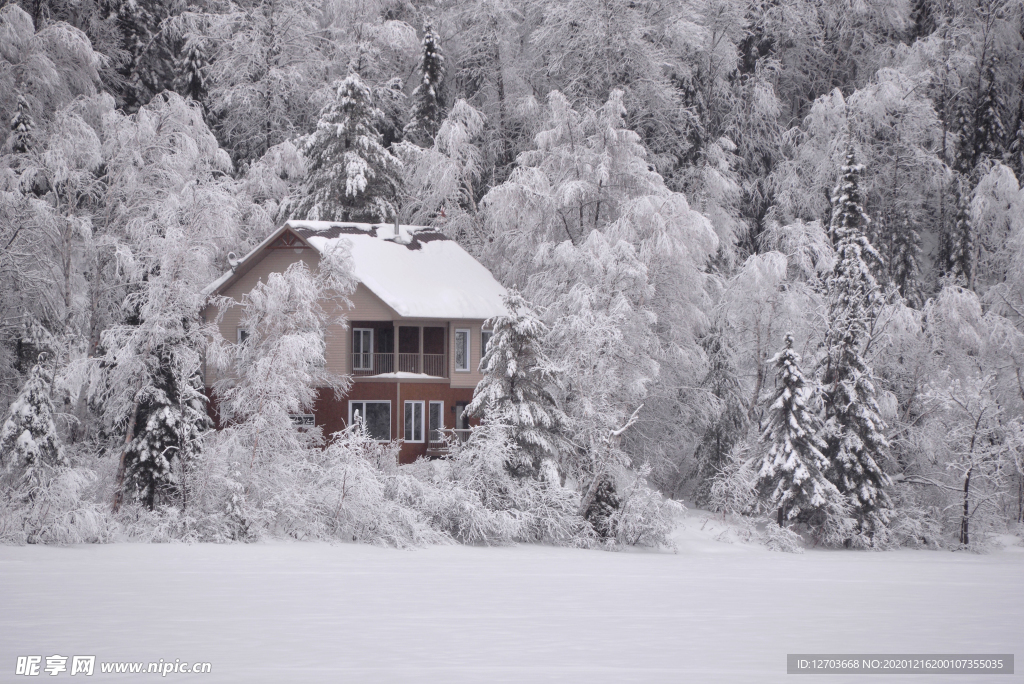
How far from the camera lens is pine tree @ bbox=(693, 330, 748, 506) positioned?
133 feet

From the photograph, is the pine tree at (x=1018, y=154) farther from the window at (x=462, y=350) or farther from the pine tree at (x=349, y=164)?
the pine tree at (x=349, y=164)

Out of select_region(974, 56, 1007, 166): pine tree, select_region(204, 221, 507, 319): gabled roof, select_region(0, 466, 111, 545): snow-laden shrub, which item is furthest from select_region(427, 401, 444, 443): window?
select_region(974, 56, 1007, 166): pine tree

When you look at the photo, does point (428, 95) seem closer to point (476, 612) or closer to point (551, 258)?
point (551, 258)

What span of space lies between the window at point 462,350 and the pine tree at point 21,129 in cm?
1644

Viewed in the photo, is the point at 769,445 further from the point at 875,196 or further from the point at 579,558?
the point at 875,196

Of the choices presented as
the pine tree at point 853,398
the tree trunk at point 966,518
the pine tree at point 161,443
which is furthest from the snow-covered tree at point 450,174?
the tree trunk at point 966,518

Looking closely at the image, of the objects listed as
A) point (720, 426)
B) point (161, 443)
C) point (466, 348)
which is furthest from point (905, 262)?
point (161, 443)

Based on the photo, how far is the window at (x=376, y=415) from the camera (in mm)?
39031

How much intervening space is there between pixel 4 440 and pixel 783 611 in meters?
18.9

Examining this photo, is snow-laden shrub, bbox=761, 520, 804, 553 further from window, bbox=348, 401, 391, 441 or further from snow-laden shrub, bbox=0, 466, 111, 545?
snow-laden shrub, bbox=0, 466, 111, 545

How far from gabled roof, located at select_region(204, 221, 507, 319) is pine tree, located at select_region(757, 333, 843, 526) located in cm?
1017

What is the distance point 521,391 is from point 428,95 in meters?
23.8

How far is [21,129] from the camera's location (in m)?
37.2

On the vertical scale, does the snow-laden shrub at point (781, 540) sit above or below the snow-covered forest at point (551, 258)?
below
